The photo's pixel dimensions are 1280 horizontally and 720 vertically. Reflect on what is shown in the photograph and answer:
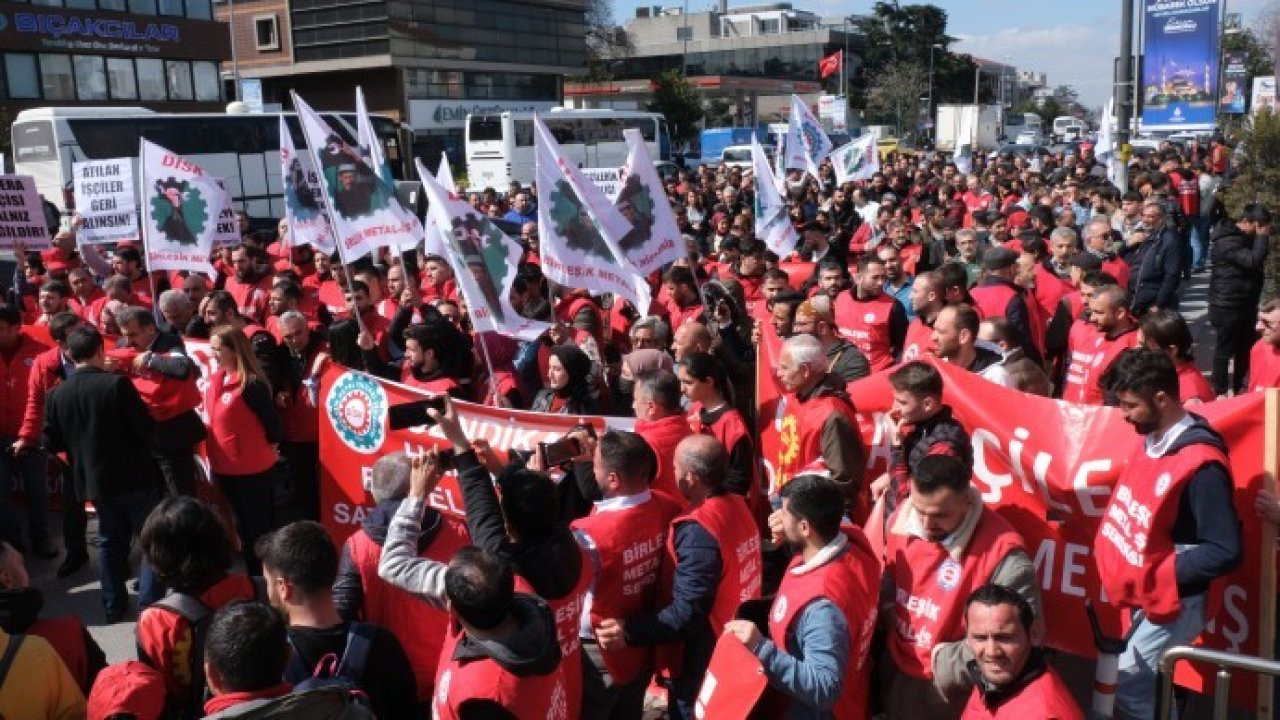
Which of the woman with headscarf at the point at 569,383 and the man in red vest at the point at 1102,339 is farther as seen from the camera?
the man in red vest at the point at 1102,339

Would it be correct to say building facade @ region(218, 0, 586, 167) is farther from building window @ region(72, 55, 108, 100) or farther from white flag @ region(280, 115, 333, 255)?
white flag @ region(280, 115, 333, 255)

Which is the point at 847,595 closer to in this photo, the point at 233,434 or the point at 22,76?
the point at 233,434

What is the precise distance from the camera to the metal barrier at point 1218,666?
298 cm

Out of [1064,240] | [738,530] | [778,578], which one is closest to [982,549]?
[738,530]

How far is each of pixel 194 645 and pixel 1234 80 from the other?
4291 centimetres

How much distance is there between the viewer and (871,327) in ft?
23.6

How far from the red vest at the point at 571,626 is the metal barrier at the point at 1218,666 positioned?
1.85 m

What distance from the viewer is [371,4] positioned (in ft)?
168

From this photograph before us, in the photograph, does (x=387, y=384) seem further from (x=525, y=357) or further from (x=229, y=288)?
(x=229, y=288)

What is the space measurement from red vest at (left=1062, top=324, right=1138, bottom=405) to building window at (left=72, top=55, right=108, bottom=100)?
133 ft

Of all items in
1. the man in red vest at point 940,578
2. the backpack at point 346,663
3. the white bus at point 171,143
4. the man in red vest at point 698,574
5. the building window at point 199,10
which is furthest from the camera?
the building window at point 199,10

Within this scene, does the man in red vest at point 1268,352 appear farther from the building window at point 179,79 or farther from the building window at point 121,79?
the building window at point 179,79

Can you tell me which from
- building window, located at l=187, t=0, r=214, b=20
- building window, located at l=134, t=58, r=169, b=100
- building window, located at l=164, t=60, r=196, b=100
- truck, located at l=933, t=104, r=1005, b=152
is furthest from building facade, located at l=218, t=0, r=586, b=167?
truck, located at l=933, t=104, r=1005, b=152

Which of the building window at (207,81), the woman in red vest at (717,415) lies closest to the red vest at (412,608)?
the woman in red vest at (717,415)
